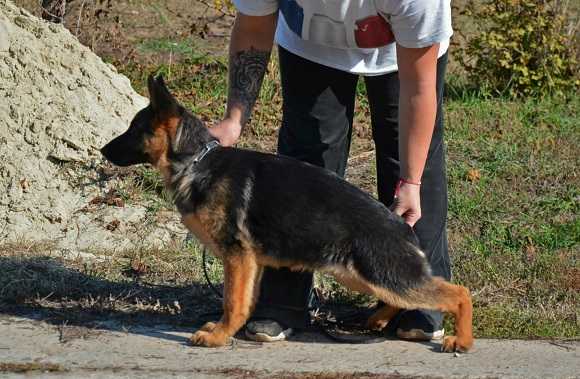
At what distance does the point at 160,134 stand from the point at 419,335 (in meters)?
1.48

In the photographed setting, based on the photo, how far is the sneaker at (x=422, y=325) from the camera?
180 inches

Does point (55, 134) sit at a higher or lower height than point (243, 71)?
lower

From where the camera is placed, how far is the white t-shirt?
3.99m

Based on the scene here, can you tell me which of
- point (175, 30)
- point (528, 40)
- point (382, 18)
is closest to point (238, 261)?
point (382, 18)

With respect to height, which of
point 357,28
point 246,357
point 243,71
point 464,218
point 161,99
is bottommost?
point 246,357

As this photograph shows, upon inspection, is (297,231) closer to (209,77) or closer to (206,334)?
(206,334)

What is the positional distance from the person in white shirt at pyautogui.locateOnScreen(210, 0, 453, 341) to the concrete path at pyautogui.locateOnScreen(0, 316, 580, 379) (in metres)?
0.21

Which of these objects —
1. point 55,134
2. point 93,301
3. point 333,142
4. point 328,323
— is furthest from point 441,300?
point 55,134

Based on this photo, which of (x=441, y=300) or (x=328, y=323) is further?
(x=328, y=323)

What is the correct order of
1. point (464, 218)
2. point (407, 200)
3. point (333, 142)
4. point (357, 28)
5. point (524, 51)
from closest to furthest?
1. point (357, 28)
2. point (407, 200)
3. point (333, 142)
4. point (464, 218)
5. point (524, 51)

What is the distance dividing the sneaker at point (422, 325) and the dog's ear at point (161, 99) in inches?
55.6

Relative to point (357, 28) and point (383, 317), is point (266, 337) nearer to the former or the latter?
point (383, 317)

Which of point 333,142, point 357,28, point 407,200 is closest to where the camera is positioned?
point 357,28

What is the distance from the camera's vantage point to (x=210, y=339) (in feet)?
14.5
